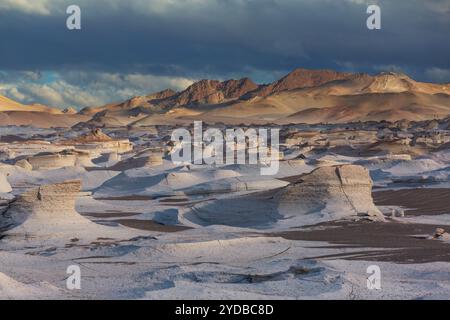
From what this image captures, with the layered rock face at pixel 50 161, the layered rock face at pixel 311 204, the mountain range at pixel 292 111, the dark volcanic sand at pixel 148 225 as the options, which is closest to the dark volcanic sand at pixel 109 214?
the dark volcanic sand at pixel 148 225

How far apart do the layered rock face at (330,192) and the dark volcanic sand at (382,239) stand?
1.06 meters

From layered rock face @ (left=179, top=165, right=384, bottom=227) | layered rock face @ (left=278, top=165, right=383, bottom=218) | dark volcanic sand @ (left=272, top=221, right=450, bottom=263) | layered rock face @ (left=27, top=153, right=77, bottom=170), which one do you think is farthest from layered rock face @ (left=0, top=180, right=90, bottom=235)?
layered rock face @ (left=27, top=153, right=77, bottom=170)

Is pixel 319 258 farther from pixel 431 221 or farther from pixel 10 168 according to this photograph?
pixel 10 168

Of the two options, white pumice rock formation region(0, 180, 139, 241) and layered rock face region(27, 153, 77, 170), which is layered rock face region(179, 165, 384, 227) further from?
layered rock face region(27, 153, 77, 170)

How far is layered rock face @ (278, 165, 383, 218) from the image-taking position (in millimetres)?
19422

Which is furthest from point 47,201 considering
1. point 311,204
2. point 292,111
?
point 292,111

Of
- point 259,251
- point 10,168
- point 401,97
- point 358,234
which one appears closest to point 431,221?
point 358,234

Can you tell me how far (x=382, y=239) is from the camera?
16.2 meters

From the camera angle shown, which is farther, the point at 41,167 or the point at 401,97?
the point at 401,97

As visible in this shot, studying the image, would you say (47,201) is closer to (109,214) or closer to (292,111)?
(109,214)

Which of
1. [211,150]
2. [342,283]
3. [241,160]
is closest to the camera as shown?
[342,283]
